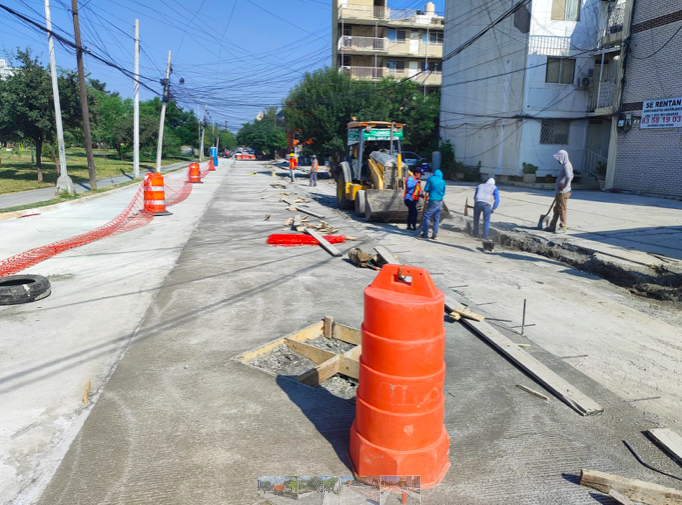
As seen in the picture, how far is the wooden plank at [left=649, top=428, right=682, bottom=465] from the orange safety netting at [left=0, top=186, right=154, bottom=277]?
9.37 m

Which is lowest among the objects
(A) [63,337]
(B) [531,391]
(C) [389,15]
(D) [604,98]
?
(A) [63,337]

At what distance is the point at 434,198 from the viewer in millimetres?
12141

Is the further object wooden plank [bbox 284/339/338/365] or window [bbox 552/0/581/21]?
window [bbox 552/0/581/21]

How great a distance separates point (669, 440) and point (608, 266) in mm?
6231

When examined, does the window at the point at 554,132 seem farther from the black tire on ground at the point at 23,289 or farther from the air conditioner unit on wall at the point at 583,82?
the black tire on ground at the point at 23,289

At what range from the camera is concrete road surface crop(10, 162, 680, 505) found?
10.5 ft

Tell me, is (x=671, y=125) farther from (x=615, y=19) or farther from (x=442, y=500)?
(x=442, y=500)

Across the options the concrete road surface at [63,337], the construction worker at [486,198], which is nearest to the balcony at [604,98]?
the construction worker at [486,198]

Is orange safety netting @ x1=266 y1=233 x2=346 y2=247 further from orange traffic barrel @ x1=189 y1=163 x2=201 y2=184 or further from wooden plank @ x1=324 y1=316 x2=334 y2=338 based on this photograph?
orange traffic barrel @ x1=189 y1=163 x2=201 y2=184

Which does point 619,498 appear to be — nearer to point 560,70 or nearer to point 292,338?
point 292,338

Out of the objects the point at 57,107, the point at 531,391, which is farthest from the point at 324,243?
the point at 57,107

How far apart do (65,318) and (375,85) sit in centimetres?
3580

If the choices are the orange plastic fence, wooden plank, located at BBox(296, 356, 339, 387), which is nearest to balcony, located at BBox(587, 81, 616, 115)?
the orange plastic fence

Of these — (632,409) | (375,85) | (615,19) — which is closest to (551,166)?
(615,19)
